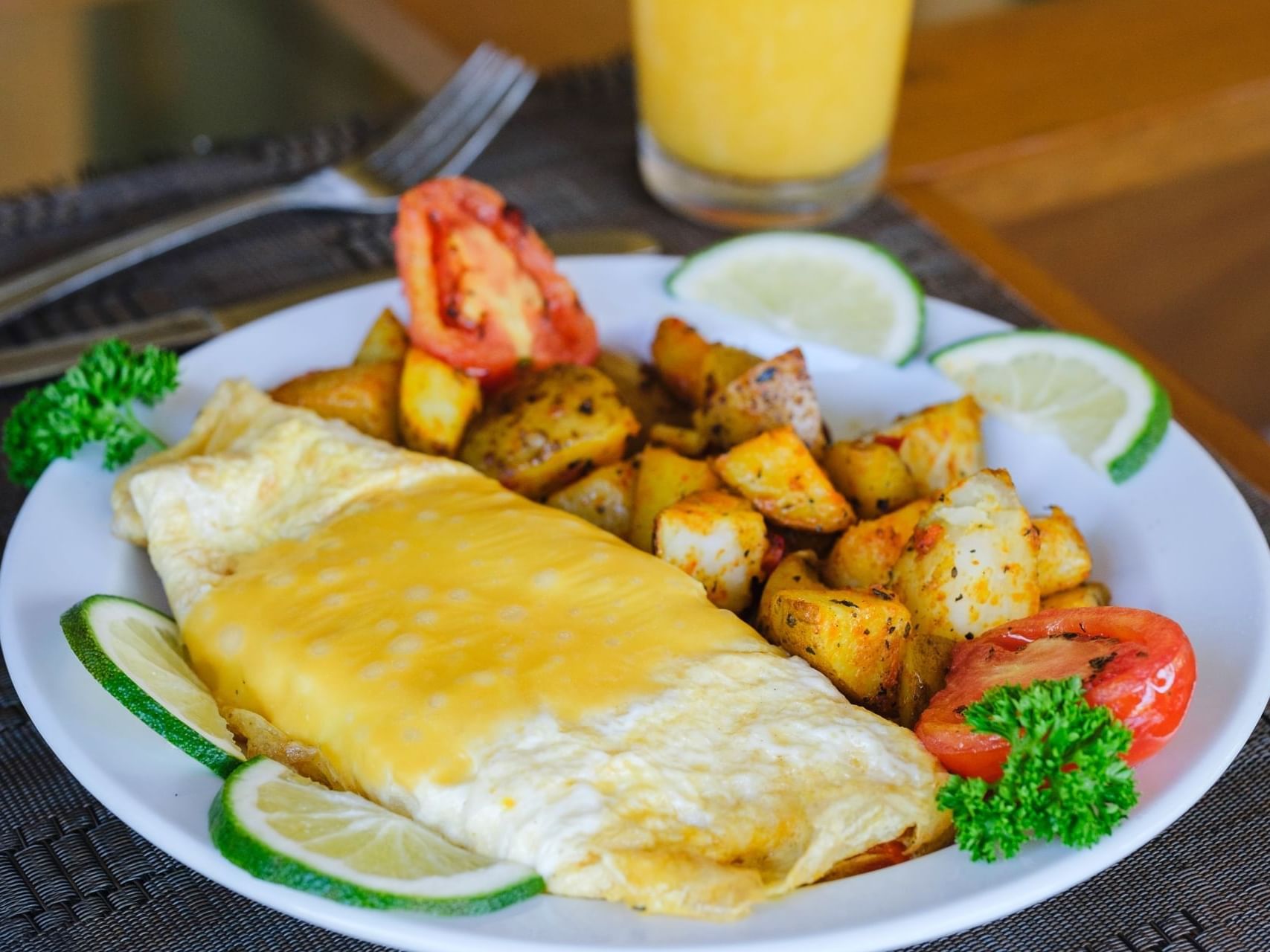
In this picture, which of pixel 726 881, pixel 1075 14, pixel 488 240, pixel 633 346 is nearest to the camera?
pixel 726 881

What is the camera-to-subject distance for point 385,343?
81.8 inches

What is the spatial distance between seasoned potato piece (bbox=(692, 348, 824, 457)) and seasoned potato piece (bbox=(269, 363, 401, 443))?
497 millimetres

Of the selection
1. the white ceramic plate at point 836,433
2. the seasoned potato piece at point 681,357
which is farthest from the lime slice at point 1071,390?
the seasoned potato piece at point 681,357

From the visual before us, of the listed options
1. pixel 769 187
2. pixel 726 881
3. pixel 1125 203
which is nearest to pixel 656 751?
pixel 726 881

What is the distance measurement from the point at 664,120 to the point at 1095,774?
1877mm

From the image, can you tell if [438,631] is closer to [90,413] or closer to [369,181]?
[90,413]

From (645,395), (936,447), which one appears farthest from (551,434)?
(936,447)

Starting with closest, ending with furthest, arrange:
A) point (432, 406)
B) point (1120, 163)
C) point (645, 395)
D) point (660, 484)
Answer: point (660, 484), point (432, 406), point (645, 395), point (1120, 163)

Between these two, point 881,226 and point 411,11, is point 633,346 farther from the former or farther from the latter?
point 411,11

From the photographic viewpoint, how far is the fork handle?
2.50 m

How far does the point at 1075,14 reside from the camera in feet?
11.7

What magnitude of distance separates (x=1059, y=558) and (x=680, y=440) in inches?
21.8

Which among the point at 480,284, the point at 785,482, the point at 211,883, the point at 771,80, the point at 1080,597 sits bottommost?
the point at 211,883

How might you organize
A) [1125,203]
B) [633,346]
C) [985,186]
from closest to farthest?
[633,346] < [985,186] < [1125,203]
